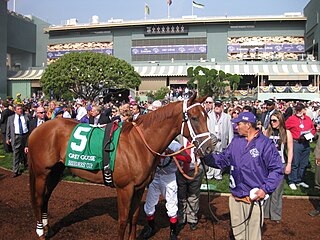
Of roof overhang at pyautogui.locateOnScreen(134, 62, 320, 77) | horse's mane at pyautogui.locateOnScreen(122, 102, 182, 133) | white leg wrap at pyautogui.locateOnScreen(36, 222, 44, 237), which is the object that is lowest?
white leg wrap at pyautogui.locateOnScreen(36, 222, 44, 237)

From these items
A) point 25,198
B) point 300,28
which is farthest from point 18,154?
point 300,28

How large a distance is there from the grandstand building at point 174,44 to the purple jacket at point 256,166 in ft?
127

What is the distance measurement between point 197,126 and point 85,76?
99.2ft

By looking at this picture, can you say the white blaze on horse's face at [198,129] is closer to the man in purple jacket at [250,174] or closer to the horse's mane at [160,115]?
the horse's mane at [160,115]

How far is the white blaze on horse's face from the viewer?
136 inches

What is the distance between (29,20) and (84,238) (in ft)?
200

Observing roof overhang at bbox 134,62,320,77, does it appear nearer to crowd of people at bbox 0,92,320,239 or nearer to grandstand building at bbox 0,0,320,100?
grandstand building at bbox 0,0,320,100

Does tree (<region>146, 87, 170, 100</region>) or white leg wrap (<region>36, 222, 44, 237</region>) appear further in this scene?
tree (<region>146, 87, 170, 100</region>)

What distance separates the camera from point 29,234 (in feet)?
15.2

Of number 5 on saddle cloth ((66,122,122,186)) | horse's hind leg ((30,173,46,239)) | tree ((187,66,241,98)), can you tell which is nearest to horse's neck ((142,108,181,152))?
number 5 on saddle cloth ((66,122,122,186))

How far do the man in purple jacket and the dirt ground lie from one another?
2.95ft

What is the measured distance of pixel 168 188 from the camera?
4523 millimetres

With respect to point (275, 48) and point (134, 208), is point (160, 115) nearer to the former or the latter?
point (134, 208)

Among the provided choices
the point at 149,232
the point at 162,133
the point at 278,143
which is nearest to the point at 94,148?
the point at 162,133
